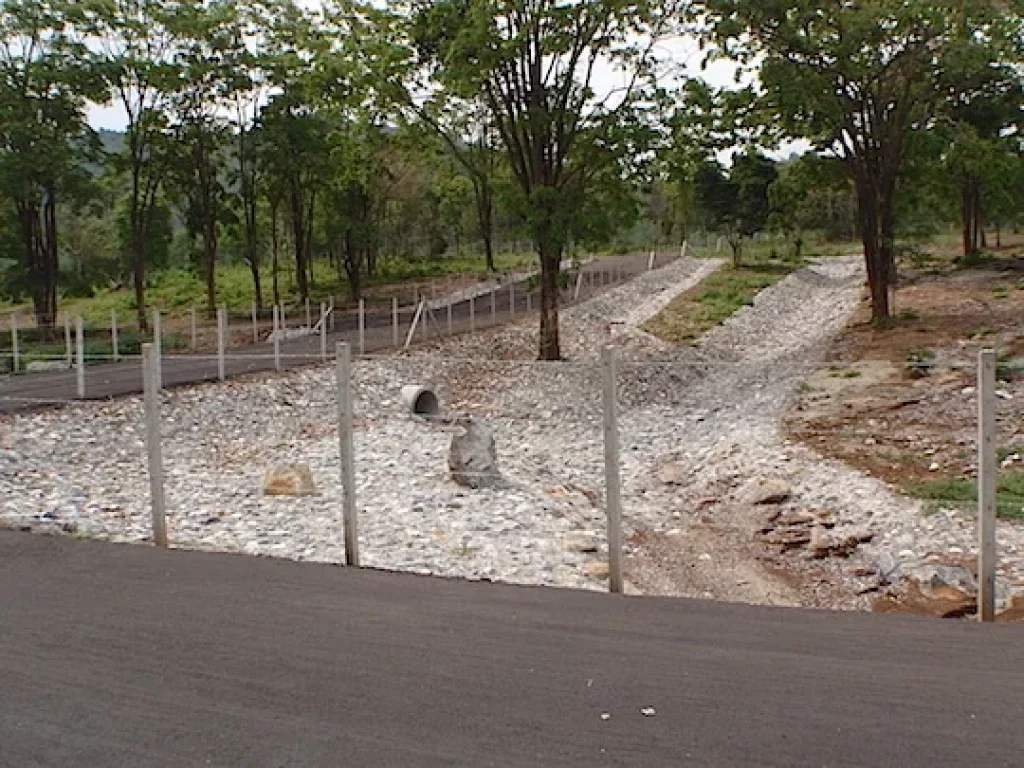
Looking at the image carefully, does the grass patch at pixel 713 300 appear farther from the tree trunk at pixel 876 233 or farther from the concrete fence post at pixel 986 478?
the concrete fence post at pixel 986 478

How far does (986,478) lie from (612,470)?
8.26 ft

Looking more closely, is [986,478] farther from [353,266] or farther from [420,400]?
[353,266]

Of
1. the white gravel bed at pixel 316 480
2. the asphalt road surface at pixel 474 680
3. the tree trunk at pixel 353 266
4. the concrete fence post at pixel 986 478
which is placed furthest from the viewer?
the tree trunk at pixel 353 266

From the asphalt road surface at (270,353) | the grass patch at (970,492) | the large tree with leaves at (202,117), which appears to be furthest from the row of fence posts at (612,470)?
the large tree with leaves at (202,117)

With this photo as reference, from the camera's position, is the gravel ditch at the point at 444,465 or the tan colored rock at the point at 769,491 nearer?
the gravel ditch at the point at 444,465

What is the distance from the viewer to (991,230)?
7769 centimetres

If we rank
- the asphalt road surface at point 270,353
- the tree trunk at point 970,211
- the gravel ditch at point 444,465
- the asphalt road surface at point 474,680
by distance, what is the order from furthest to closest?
the tree trunk at point 970,211
the asphalt road surface at point 270,353
the gravel ditch at point 444,465
the asphalt road surface at point 474,680

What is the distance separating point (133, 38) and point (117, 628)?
105 ft

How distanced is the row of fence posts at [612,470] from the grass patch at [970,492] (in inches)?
135

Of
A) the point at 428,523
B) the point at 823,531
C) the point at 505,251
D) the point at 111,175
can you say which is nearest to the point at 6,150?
the point at 111,175

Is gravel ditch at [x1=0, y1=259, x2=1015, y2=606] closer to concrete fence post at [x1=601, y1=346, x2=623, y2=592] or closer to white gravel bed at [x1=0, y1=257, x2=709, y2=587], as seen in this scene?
white gravel bed at [x1=0, y1=257, x2=709, y2=587]

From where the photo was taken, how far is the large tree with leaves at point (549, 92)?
2166 centimetres

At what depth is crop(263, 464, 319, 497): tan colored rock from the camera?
38.8 ft

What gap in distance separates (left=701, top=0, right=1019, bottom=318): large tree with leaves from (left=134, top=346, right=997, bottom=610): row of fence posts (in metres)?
18.0
